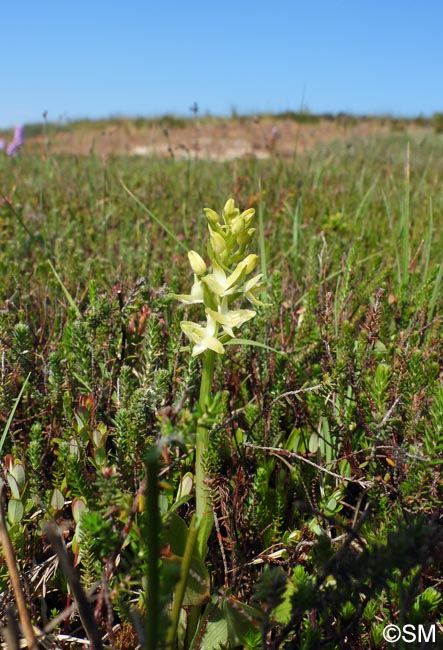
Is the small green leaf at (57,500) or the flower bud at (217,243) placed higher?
the flower bud at (217,243)

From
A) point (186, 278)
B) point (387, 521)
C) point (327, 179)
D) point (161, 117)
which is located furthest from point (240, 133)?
point (387, 521)

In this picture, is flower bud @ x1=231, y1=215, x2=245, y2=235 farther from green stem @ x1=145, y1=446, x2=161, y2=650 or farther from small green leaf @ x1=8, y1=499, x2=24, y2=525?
small green leaf @ x1=8, y1=499, x2=24, y2=525

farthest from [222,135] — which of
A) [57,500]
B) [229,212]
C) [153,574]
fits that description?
[153,574]

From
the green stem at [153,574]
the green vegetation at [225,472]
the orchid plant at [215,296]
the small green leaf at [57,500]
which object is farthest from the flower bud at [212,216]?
the small green leaf at [57,500]

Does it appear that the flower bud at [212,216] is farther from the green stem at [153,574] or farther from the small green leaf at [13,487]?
the small green leaf at [13,487]

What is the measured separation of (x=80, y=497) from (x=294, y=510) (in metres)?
0.62

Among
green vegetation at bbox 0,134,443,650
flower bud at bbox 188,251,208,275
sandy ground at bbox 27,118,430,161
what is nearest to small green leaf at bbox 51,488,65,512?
green vegetation at bbox 0,134,443,650

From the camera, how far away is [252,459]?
1729 millimetres

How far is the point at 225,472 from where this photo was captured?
177 cm

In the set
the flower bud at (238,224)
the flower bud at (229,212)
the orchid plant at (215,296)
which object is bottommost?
the orchid plant at (215,296)

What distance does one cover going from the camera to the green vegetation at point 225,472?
2.98ft

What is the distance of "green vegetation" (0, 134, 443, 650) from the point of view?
0.91m

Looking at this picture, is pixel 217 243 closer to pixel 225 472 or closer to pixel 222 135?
pixel 225 472

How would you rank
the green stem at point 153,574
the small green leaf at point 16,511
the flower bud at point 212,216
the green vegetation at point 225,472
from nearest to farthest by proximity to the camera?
1. the green stem at point 153,574
2. the green vegetation at point 225,472
3. the flower bud at point 212,216
4. the small green leaf at point 16,511
